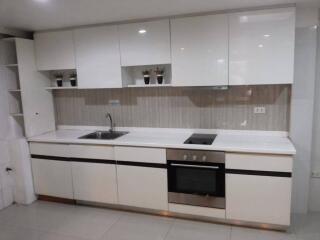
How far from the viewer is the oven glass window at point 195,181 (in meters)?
2.94

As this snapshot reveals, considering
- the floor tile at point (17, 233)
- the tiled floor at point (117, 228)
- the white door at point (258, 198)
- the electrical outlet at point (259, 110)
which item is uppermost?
the electrical outlet at point (259, 110)

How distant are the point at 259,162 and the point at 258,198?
39 centimetres

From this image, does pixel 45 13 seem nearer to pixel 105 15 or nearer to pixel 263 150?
pixel 105 15

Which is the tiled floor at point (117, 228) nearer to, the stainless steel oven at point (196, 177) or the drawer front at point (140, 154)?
the stainless steel oven at point (196, 177)

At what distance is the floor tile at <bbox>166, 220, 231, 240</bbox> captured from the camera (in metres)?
2.81

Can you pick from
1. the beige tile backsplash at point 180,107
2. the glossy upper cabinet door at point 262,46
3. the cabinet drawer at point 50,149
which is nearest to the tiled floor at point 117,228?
the cabinet drawer at point 50,149

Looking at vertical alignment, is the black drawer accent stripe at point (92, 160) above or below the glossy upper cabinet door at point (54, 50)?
below

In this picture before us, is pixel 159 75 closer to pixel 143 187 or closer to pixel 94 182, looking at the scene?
pixel 143 187

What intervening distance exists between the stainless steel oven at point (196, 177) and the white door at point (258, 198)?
0.35 ft

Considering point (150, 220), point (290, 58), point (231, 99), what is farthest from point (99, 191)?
point (290, 58)

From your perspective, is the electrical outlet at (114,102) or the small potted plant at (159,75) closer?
the small potted plant at (159,75)

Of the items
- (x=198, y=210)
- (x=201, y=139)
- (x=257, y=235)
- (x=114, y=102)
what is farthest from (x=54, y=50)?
(x=257, y=235)

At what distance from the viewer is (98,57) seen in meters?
3.44

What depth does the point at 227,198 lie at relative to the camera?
2914 millimetres
